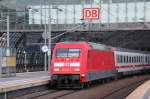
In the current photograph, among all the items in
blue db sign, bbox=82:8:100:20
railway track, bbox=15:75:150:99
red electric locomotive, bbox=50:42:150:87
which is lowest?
railway track, bbox=15:75:150:99

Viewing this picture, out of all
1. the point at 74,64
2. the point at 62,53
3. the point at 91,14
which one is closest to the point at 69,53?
the point at 62,53

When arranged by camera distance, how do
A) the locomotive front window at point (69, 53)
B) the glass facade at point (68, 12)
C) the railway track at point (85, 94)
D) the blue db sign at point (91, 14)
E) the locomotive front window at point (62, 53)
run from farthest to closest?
1. the glass facade at point (68, 12)
2. the blue db sign at point (91, 14)
3. the locomotive front window at point (62, 53)
4. the locomotive front window at point (69, 53)
5. the railway track at point (85, 94)

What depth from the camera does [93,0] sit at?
3127 inches

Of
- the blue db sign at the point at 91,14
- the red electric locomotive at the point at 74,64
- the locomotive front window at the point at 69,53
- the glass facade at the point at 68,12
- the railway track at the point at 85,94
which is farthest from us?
the glass facade at the point at 68,12

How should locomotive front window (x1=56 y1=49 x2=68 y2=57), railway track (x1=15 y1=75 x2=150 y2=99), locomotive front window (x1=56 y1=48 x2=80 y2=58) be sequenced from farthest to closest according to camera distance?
locomotive front window (x1=56 y1=49 x2=68 y2=57), locomotive front window (x1=56 y1=48 x2=80 y2=58), railway track (x1=15 y1=75 x2=150 y2=99)

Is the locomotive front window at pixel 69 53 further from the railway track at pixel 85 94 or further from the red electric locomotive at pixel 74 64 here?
the railway track at pixel 85 94

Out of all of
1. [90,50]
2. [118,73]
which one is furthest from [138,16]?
[90,50]

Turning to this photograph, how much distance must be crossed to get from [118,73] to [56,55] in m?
16.2

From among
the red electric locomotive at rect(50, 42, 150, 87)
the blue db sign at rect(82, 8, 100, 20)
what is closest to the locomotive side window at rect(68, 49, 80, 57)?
the red electric locomotive at rect(50, 42, 150, 87)

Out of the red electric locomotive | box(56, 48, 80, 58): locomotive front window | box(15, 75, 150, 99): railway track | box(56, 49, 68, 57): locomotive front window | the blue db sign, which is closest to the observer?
box(15, 75, 150, 99): railway track

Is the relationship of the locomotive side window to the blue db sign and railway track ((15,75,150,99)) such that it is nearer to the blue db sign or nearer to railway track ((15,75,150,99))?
railway track ((15,75,150,99))

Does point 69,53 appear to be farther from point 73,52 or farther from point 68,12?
point 68,12

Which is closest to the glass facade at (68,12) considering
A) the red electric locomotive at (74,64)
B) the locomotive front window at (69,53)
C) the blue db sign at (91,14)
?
the blue db sign at (91,14)

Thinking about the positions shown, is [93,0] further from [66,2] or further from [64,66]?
[64,66]
